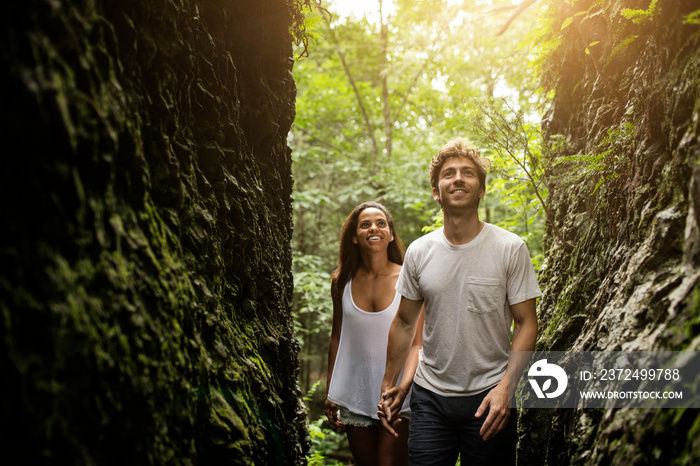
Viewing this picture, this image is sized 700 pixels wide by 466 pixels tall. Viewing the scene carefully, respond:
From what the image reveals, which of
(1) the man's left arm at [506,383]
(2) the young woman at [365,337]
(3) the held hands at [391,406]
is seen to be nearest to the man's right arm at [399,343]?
(3) the held hands at [391,406]

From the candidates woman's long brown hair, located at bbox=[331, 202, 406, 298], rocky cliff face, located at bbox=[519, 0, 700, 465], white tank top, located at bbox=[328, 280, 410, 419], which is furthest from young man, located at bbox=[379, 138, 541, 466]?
woman's long brown hair, located at bbox=[331, 202, 406, 298]

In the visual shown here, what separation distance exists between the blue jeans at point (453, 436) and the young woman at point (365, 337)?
39cm

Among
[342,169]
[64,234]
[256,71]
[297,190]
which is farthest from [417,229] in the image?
[64,234]

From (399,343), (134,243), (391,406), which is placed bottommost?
(391,406)

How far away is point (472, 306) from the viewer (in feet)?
9.91

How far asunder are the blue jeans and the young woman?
39 centimetres

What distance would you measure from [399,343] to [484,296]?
85 centimetres

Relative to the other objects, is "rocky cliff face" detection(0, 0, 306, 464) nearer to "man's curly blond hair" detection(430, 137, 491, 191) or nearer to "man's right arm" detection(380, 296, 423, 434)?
"man's right arm" detection(380, 296, 423, 434)

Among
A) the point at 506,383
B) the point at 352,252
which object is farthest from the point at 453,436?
the point at 352,252

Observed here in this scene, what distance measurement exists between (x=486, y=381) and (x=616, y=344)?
2.82ft

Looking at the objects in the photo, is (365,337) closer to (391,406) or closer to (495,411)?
(391,406)

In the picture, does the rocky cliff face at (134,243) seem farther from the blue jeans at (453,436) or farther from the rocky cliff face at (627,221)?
the rocky cliff face at (627,221)

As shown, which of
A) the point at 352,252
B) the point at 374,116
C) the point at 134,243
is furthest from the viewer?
the point at 374,116

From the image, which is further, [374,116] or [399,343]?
[374,116]
